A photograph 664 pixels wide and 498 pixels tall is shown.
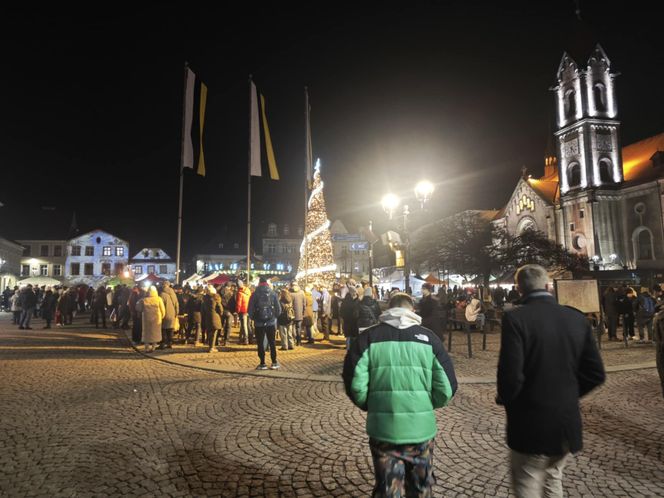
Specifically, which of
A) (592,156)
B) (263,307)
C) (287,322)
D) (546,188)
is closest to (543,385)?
(263,307)

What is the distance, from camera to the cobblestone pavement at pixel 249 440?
14.0ft

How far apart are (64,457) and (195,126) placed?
51.2ft

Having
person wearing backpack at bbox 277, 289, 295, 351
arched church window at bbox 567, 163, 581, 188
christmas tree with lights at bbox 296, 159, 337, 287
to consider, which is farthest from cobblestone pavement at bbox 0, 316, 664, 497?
arched church window at bbox 567, 163, 581, 188

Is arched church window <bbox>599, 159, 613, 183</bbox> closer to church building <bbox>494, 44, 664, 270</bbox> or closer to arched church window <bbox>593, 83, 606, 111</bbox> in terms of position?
church building <bbox>494, 44, 664, 270</bbox>

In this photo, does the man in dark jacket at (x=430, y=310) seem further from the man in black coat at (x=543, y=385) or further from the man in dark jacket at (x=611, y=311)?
the man in dark jacket at (x=611, y=311)

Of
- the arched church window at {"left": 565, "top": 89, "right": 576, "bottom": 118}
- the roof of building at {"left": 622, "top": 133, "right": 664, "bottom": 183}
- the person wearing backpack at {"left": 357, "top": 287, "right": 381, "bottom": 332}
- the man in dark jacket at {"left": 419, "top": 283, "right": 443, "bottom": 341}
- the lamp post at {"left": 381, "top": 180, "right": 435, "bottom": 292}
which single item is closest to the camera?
the man in dark jacket at {"left": 419, "top": 283, "right": 443, "bottom": 341}

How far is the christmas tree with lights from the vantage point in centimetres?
2473

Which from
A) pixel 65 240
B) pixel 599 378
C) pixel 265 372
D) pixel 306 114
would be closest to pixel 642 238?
pixel 306 114

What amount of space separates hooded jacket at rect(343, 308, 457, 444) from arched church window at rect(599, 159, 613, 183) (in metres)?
61.0

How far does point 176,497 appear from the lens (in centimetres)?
400

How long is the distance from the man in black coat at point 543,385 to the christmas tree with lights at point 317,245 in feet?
70.9

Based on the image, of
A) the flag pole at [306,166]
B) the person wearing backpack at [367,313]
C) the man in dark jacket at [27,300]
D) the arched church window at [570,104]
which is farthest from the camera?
the arched church window at [570,104]

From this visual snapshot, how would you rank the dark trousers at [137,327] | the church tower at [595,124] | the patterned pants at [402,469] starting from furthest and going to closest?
the church tower at [595,124] < the dark trousers at [137,327] < the patterned pants at [402,469]

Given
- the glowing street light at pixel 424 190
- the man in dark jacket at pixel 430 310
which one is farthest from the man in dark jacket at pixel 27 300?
the man in dark jacket at pixel 430 310
